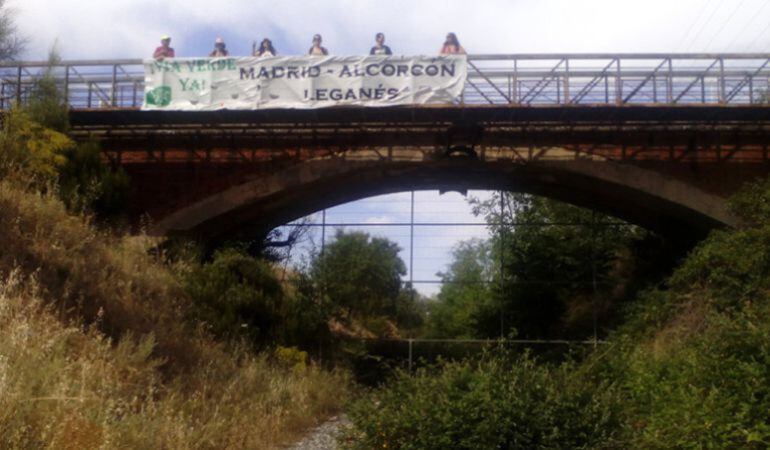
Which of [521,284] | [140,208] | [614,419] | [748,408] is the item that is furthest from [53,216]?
[521,284]

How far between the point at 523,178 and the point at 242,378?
954 centimetres

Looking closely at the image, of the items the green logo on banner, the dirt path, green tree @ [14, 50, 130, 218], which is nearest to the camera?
the dirt path

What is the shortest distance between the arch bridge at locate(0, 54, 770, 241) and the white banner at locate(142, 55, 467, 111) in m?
0.32

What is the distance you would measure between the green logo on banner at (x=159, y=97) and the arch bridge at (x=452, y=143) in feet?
0.93

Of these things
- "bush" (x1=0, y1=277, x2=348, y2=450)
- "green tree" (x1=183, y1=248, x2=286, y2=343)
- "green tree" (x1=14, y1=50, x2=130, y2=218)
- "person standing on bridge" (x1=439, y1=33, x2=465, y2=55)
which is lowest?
"bush" (x1=0, y1=277, x2=348, y2=450)

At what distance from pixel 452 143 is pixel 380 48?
2556 millimetres

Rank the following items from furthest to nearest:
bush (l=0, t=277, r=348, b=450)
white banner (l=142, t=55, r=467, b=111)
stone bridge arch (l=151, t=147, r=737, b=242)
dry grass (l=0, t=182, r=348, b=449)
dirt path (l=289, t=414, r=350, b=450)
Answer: stone bridge arch (l=151, t=147, r=737, b=242) → white banner (l=142, t=55, r=467, b=111) → dirt path (l=289, t=414, r=350, b=450) → dry grass (l=0, t=182, r=348, b=449) → bush (l=0, t=277, r=348, b=450)

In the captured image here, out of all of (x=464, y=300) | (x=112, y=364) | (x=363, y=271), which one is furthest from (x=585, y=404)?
(x=464, y=300)

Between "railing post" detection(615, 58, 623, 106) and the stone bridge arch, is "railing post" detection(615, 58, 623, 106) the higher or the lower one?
the higher one

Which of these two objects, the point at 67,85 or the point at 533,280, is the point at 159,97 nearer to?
the point at 67,85

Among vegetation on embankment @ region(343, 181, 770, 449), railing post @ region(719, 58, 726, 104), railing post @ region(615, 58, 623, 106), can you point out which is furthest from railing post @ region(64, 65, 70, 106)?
railing post @ region(719, 58, 726, 104)

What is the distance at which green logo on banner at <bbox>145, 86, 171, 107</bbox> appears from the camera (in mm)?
17922

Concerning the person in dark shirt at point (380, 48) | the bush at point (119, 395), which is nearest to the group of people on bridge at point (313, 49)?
the person in dark shirt at point (380, 48)

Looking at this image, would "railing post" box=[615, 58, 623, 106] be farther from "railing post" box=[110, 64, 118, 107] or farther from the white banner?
"railing post" box=[110, 64, 118, 107]
